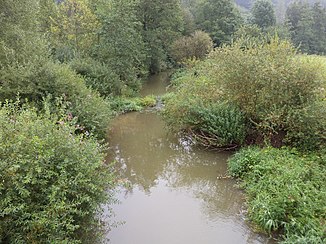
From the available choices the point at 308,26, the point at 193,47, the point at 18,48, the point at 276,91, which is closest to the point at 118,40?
the point at 18,48

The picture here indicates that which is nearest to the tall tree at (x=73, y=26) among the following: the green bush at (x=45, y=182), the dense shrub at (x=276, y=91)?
the dense shrub at (x=276, y=91)

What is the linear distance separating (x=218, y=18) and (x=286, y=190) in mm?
27138

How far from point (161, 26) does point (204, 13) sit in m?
8.94

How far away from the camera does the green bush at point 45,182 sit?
16.6 ft

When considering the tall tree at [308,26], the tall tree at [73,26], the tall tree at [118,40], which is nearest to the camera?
the tall tree at [118,40]

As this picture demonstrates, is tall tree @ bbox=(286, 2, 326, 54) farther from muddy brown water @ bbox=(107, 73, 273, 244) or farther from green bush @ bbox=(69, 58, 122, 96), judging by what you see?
muddy brown water @ bbox=(107, 73, 273, 244)

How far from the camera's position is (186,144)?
11.6 m

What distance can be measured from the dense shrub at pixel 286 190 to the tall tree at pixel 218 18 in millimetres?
23405

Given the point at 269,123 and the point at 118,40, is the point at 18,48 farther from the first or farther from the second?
the point at 269,123

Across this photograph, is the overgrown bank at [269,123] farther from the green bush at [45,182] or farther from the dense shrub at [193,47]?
the dense shrub at [193,47]

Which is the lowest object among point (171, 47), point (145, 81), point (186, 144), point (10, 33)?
point (145, 81)

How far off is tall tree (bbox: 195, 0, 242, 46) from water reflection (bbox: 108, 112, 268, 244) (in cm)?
2063

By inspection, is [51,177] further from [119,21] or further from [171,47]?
[171,47]

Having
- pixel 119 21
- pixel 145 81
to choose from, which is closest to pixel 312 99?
pixel 119 21
